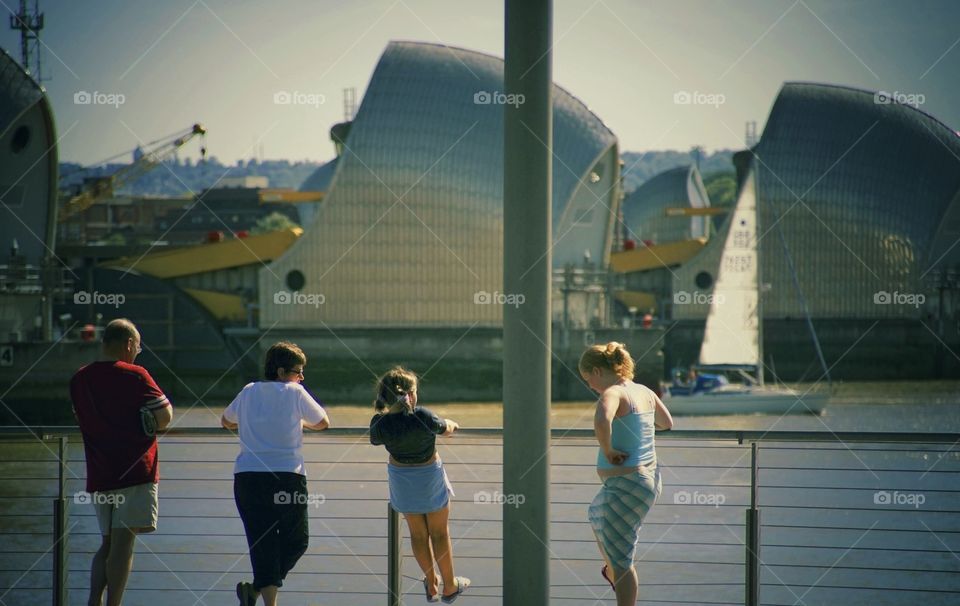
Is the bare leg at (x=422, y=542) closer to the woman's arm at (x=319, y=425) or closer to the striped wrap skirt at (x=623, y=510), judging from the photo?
the woman's arm at (x=319, y=425)

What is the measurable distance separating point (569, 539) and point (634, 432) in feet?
13.3

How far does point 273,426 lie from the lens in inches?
179

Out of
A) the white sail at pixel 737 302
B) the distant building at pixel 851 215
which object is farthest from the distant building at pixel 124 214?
the white sail at pixel 737 302

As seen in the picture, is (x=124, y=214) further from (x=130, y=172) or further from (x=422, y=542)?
(x=422, y=542)

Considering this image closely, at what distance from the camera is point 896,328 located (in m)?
43.9

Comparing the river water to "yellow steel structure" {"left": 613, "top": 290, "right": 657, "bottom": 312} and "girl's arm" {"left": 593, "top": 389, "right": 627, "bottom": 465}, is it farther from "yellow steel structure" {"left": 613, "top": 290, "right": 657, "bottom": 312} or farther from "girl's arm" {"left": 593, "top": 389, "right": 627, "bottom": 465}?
"yellow steel structure" {"left": 613, "top": 290, "right": 657, "bottom": 312}

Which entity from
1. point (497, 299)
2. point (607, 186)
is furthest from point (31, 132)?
point (607, 186)

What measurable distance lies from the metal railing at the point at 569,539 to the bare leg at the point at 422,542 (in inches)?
4.6

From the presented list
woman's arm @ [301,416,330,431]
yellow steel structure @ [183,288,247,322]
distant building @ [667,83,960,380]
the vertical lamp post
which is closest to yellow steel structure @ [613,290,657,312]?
distant building @ [667,83,960,380]

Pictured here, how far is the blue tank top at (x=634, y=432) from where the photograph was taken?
4367 mm

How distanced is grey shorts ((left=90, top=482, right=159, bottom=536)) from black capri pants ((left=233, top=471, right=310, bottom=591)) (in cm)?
36

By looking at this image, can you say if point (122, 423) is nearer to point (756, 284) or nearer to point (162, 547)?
point (162, 547)

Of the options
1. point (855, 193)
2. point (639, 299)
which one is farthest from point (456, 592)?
point (855, 193)

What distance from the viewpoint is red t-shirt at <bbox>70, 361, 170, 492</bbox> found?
4.49 m
